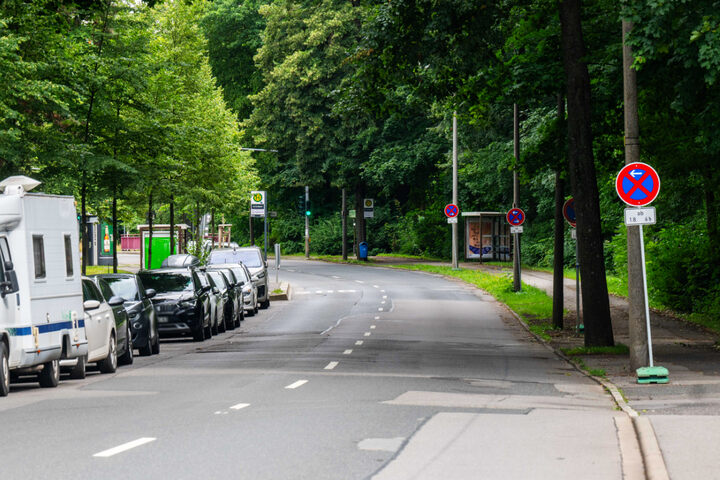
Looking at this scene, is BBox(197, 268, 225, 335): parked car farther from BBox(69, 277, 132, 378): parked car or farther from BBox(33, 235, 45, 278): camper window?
BBox(33, 235, 45, 278): camper window

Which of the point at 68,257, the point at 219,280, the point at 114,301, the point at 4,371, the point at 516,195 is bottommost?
the point at 4,371

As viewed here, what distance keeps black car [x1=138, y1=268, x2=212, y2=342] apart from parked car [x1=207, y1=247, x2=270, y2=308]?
11.9m

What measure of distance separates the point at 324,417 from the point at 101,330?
7.36 metres

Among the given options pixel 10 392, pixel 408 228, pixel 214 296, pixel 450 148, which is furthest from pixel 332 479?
pixel 408 228

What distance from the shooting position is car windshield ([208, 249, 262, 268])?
1583 inches

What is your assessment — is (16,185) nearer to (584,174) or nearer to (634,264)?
(634,264)

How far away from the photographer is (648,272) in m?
33.1

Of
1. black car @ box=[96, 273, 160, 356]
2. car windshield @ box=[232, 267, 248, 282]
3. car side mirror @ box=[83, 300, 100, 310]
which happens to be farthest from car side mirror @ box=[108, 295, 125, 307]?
car windshield @ box=[232, 267, 248, 282]

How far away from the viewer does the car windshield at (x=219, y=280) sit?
3086cm

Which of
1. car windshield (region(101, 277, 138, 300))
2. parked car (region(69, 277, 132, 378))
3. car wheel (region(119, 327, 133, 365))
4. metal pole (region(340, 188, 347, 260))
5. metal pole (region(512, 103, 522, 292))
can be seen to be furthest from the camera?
metal pole (region(340, 188, 347, 260))

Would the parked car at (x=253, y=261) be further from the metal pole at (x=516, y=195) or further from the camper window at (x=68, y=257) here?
the camper window at (x=68, y=257)

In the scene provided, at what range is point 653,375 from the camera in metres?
15.7

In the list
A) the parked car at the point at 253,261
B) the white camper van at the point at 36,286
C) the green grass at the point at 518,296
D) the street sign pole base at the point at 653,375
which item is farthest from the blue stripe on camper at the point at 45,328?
the parked car at the point at 253,261

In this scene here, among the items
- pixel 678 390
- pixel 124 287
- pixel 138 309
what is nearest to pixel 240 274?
pixel 124 287
